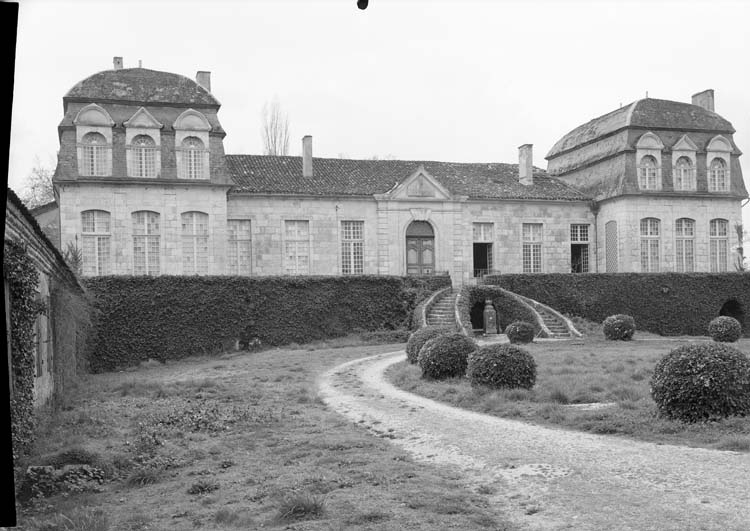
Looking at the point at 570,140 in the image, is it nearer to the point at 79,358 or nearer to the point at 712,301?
the point at 712,301

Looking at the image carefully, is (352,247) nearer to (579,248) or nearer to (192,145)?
Result: (192,145)

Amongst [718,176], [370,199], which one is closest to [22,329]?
[370,199]

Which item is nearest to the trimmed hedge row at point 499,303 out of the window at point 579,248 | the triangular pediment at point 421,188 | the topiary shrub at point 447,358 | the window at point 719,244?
the triangular pediment at point 421,188

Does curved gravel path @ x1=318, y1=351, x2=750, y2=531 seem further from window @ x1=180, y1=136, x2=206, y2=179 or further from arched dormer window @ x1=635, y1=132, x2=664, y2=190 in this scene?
arched dormer window @ x1=635, y1=132, x2=664, y2=190

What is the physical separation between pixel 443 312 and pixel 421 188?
784cm

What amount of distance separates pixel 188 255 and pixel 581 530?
1122 inches

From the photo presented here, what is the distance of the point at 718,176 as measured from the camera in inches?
1529

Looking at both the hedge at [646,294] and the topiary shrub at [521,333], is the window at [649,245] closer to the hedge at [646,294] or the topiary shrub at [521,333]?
the hedge at [646,294]

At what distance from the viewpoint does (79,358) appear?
2183cm

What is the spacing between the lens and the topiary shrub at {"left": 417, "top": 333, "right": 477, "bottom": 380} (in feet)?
55.0

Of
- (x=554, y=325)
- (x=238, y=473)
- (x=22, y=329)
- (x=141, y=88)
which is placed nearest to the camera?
(x=238, y=473)

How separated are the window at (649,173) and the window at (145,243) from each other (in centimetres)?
2327

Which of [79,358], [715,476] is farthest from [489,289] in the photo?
[715,476]

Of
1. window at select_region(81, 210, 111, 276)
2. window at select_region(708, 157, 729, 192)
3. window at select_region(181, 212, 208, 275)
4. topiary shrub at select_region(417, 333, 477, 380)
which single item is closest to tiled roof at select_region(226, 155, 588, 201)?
window at select_region(181, 212, 208, 275)
